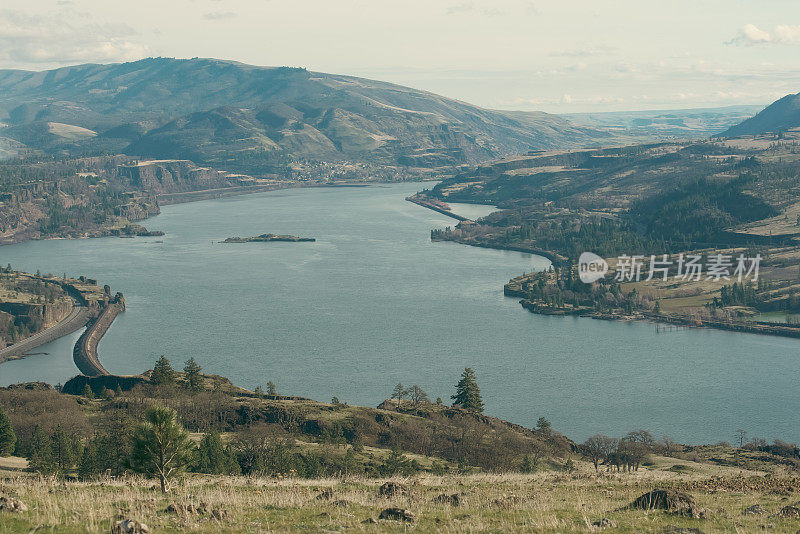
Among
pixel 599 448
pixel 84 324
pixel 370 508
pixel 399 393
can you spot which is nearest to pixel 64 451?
pixel 370 508

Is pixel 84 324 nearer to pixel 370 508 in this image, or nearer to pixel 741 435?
pixel 741 435

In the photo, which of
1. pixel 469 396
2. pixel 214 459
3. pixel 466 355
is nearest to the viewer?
pixel 214 459

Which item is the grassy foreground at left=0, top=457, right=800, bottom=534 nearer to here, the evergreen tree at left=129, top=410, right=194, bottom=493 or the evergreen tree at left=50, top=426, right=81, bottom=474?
the evergreen tree at left=129, top=410, right=194, bottom=493

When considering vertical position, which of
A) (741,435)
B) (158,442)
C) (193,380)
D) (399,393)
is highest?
(158,442)

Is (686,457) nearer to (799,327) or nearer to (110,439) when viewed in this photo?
(110,439)

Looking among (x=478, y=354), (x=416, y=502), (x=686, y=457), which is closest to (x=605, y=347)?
(x=478, y=354)

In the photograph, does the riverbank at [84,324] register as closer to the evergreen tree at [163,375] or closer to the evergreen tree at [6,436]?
the evergreen tree at [163,375]
